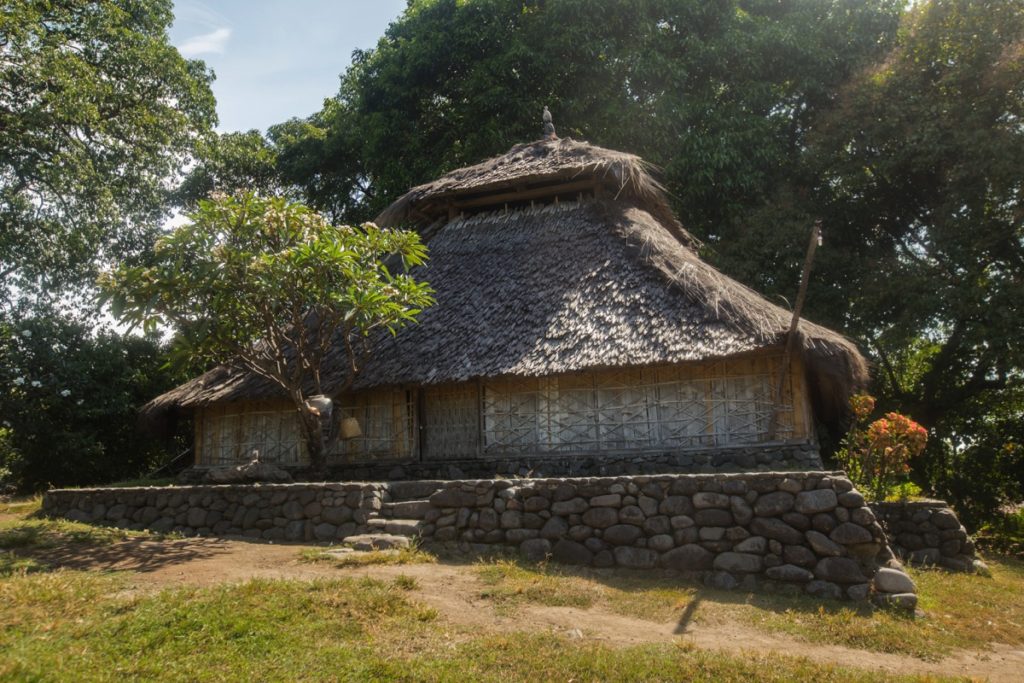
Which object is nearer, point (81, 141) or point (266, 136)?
point (81, 141)

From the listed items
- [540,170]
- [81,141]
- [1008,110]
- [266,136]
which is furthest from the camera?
[266,136]

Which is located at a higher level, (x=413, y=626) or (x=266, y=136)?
(x=266, y=136)

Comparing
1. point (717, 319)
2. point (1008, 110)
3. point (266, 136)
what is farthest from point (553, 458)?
point (266, 136)

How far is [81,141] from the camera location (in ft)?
58.2

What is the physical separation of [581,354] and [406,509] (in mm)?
3265

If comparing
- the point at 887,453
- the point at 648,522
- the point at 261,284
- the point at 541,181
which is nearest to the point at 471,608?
Result: the point at 648,522

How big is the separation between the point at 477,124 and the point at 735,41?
7105 mm

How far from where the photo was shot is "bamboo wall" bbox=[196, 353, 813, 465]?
10.2m

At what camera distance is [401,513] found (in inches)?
331

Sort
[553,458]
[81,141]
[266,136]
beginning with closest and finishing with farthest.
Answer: [553,458] → [81,141] → [266,136]

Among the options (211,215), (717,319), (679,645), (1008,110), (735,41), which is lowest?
(679,645)

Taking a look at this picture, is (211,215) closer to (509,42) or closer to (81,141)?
(81,141)

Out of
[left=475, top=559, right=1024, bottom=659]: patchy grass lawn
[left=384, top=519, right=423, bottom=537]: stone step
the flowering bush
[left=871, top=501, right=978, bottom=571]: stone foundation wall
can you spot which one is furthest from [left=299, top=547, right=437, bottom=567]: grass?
the flowering bush

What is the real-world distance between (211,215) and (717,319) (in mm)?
6663
